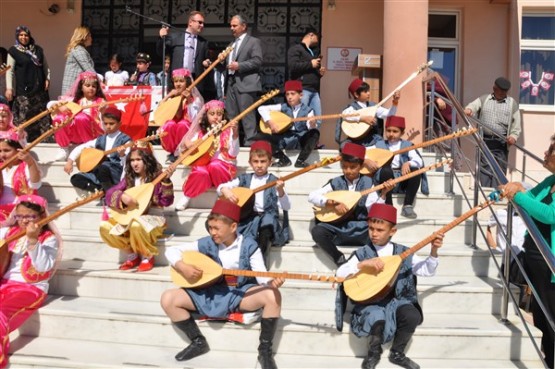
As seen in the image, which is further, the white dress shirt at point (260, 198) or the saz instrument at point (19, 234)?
the white dress shirt at point (260, 198)

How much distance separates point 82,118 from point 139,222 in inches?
101

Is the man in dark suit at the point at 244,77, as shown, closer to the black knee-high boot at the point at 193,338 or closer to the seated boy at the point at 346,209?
the seated boy at the point at 346,209

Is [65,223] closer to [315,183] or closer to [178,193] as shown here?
[178,193]

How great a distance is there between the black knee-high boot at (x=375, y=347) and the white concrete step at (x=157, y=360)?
0.24 feet

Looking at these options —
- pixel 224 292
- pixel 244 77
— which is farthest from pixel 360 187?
pixel 244 77

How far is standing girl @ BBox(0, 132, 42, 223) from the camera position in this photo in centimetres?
593

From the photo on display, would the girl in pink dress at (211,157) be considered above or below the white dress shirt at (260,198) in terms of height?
above

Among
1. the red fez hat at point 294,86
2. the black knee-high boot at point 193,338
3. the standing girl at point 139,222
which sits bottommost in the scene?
the black knee-high boot at point 193,338

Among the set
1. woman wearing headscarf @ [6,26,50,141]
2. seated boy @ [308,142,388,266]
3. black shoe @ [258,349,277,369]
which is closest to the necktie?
woman wearing headscarf @ [6,26,50,141]

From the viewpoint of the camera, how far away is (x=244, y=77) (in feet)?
25.7

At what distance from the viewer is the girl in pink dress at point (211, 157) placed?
6.16m

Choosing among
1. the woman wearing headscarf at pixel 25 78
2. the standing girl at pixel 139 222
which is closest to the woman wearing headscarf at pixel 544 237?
the standing girl at pixel 139 222

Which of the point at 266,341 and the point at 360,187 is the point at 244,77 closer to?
the point at 360,187

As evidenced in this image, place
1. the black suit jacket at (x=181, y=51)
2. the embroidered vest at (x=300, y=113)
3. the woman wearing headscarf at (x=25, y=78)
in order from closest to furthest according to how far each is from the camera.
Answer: the embroidered vest at (x=300, y=113) → the black suit jacket at (x=181, y=51) → the woman wearing headscarf at (x=25, y=78)
